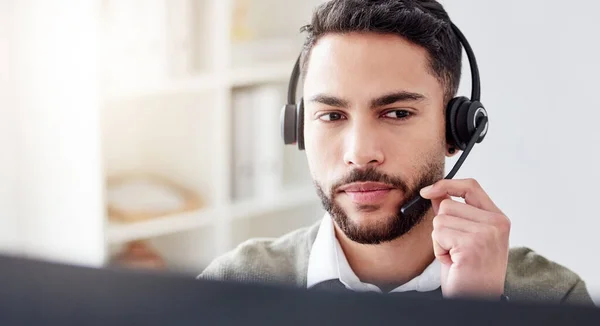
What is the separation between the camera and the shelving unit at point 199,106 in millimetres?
2412

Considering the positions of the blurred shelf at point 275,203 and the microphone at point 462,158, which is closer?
the microphone at point 462,158

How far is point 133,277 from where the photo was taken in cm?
39

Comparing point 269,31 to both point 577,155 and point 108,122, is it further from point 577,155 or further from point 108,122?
point 577,155

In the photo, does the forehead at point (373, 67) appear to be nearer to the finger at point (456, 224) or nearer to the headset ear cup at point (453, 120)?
the headset ear cup at point (453, 120)

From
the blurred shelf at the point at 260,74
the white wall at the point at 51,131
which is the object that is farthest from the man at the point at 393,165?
the blurred shelf at the point at 260,74

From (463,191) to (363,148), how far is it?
14cm

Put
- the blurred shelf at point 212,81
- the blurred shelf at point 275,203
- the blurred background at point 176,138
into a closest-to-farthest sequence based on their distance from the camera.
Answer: the blurred background at point 176,138 → the blurred shelf at point 212,81 → the blurred shelf at point 275,203

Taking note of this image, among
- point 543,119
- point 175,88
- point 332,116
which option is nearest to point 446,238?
point 332,116

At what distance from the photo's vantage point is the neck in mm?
1191

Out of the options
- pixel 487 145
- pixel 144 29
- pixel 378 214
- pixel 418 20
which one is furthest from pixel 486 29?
pixel 144 29

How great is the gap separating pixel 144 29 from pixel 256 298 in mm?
2098

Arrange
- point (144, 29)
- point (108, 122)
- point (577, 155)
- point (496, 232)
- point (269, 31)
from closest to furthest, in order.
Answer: point (496, 232), point (577, 155), point (144, 29), point (108, 122), point (269, 31)

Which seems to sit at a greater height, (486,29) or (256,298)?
(486,29)

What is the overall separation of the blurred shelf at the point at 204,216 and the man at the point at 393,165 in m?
1.33
